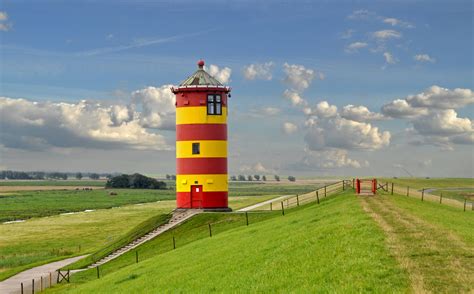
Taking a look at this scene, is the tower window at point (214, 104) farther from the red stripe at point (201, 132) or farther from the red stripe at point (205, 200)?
the red stripe at point (205, 200)

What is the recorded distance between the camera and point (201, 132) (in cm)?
5531

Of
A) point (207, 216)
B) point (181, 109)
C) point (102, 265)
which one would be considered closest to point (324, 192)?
point (207, 216)

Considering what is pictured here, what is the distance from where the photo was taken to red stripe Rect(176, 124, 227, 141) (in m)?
55.3

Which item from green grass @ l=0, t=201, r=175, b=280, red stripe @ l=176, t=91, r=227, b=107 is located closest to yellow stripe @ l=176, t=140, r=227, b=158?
red stripe @ l=176, t=91, r=227, b=107

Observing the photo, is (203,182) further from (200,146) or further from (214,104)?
(214,104)

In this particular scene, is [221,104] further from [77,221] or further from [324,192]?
[77,221]

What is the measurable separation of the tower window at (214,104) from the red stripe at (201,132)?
123cm

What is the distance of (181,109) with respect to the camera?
56125mm

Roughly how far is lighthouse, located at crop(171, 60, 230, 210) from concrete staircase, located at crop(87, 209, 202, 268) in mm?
907

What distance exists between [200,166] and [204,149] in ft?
5.26

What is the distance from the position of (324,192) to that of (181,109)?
15.3 meters

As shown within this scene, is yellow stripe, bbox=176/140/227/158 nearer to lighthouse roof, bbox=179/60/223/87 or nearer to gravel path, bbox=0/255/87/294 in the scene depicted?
lighthouse roof, bbox=179/60/223/87

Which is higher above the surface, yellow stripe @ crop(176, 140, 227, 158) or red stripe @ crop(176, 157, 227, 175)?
yellow stripe @ crop(176, 140, 227, 158)

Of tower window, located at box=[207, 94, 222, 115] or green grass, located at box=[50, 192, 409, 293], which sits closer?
green grass, located at box=[50, 192, 409, 293]
